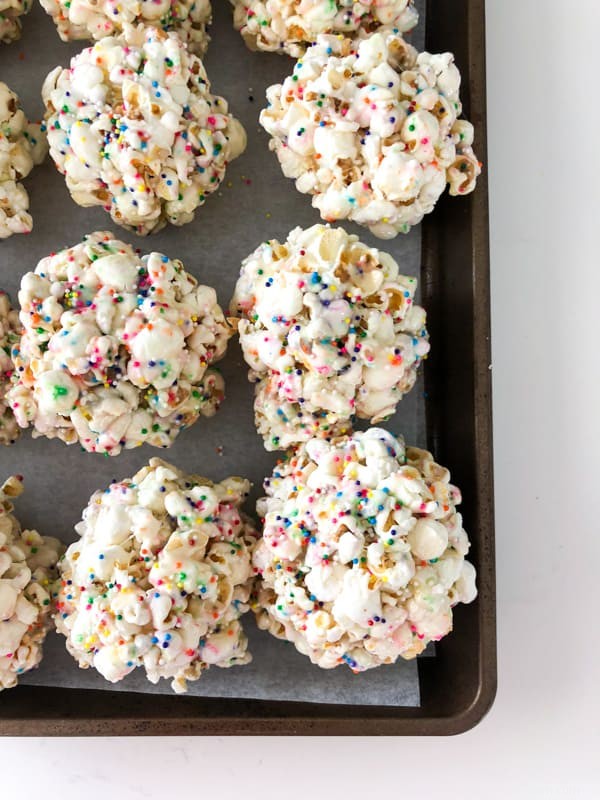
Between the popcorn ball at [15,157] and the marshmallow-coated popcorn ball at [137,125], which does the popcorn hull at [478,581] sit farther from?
the popcorn ball at [15,157]

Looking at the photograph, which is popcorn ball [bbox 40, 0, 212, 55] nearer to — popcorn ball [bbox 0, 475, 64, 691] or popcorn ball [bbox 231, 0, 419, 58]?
popcorn ball [bbox 231, 0, 419, 58]

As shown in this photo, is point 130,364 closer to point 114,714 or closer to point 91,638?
point 91,638

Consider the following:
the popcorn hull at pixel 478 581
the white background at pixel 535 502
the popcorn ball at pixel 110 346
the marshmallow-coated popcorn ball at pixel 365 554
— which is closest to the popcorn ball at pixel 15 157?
the popcorn ball at pixel 110 346

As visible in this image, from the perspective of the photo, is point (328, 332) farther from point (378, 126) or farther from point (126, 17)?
point (126, 17)

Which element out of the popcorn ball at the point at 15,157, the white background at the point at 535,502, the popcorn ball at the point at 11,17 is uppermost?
the popcorn ball at the point at 11,17

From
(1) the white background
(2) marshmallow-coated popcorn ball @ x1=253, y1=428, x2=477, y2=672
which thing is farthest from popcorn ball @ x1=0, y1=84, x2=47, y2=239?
(1) the white background

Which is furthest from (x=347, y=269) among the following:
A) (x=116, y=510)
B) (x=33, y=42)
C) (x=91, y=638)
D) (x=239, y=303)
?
(x=33, y=42)
